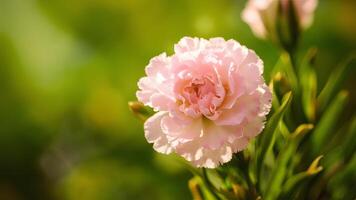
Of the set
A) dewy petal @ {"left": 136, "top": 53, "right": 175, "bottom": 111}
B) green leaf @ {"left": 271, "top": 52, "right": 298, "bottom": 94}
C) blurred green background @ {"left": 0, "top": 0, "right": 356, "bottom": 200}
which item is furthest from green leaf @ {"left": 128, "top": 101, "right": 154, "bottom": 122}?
blurred green background @ {"left": 0, "top": 0, "right": 356, "bottom": 200}

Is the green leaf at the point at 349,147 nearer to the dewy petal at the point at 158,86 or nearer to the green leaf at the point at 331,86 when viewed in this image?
the green leaf at the point at 331,86

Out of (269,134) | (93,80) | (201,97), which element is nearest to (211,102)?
(201,97)

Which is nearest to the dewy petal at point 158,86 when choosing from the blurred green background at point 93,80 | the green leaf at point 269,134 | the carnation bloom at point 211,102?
the carnation bloom at point 211,102

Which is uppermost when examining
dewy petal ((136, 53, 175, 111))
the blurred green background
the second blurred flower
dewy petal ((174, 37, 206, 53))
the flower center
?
the blurred green background

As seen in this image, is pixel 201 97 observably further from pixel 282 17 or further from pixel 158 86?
pixel 282 17

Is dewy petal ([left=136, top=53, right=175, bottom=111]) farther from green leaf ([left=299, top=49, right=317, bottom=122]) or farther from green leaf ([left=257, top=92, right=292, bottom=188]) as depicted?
green leaf ([left=299, top=49, right=317, bottom=122])

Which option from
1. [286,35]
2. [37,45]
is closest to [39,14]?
[37,45]
